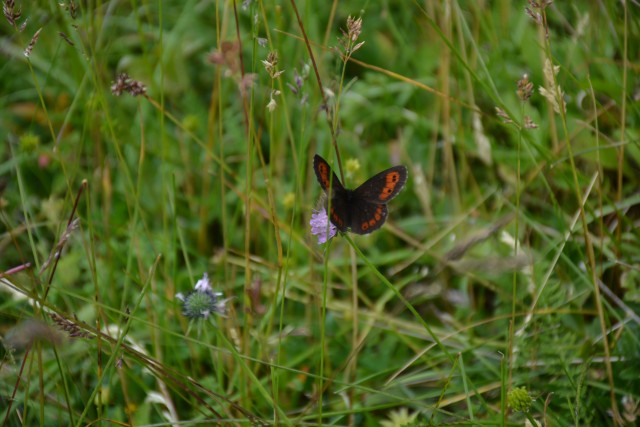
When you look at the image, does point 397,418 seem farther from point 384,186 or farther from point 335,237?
point 384,186

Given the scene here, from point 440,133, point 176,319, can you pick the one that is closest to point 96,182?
point 176,319

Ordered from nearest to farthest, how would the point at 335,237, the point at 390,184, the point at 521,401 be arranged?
the point at 521,401 < the point at 390,184 < the point at 335,237

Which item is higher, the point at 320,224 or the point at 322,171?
the point at 322,171

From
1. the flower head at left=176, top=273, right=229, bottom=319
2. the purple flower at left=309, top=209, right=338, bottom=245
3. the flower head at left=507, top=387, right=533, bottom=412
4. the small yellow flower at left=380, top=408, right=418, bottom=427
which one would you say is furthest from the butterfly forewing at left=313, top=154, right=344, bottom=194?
the small yellow flower at left=380, top=408, right=418, bottom=427

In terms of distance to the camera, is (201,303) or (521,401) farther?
(201,303)

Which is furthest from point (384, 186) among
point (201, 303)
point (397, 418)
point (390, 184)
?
point (397, 418)

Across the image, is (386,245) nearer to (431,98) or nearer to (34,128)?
Answer: (431,98)

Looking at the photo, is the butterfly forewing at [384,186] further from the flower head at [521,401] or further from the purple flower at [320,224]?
the flower head at [521,401]
